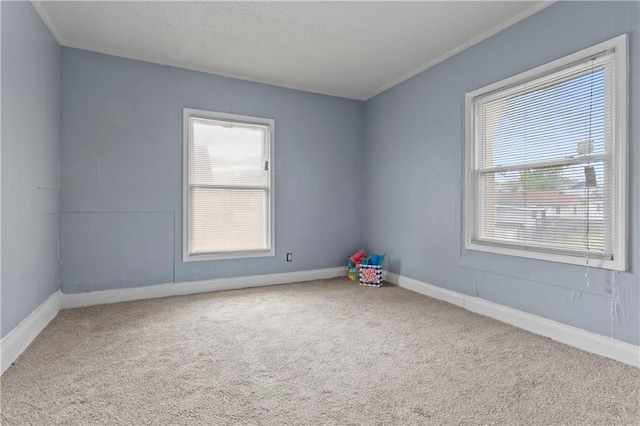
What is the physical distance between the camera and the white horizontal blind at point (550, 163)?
2.39m

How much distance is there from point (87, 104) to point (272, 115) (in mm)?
1973

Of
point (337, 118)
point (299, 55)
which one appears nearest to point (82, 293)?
point (299, 55)

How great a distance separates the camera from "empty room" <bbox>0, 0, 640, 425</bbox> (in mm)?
1989

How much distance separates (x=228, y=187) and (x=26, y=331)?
2.29m

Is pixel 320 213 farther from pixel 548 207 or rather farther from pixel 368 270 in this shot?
pixel 548 207

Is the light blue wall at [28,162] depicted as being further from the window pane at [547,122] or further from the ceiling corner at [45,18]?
the window pane at [547,122]

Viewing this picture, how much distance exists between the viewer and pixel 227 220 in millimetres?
4211

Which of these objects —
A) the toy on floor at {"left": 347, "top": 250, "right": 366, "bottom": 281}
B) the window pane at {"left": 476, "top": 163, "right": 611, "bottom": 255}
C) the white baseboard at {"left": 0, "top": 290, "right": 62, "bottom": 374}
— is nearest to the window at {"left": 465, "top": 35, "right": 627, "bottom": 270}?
the window pane at {"left": 476, "top": 163, "right": 611, "bottom": 255}

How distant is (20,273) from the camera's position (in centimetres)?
245

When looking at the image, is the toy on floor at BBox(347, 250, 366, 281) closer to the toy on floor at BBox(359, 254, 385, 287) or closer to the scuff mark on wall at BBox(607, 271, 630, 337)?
the toy on floor at BBox(359, 254, 385, 287)

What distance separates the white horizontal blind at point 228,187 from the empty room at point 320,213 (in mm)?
26

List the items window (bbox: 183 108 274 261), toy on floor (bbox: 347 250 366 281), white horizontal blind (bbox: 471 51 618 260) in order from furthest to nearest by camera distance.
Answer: toy on floor (bbox: 347 250 366 281)
window (bbox: 183 108 274 261)
white horizontal blind (bbox: 471 51 618 260)

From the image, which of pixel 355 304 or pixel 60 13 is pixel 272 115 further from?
pixel 355 304

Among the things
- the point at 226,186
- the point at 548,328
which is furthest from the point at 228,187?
the point at 548,328
